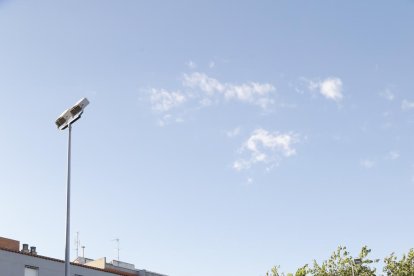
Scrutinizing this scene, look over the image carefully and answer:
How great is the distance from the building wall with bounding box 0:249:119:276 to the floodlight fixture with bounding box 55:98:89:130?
90.0 ft

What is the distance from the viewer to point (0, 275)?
1711 inches

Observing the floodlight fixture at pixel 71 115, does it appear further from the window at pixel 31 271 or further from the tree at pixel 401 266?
the tree at pixel 401 266

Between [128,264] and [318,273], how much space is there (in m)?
20.1

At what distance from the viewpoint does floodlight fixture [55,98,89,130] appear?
19203 millimetres

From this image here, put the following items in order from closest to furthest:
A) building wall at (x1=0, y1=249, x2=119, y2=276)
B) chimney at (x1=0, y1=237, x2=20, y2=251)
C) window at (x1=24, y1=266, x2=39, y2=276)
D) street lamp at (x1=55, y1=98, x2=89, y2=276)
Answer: street lamp at (x1=55, y1=98, x2=89, y2=276) < building wall at (x1=0, y1=249, x2=119, y2=276) < window at (x1=24, y1=266, x2=39, y2=276) < chimney at (x1=0, y1=237, x2=20, y2=251)

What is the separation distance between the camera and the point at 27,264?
46281 millimetres

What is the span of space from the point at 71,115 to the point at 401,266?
49431mm

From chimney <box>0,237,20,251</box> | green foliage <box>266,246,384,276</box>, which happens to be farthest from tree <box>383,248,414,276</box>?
chimney <box>0,237,20,251</box>

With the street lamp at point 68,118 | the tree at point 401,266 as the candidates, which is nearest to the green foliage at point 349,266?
the tree at point 401,266

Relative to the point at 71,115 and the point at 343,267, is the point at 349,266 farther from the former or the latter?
the point at 71,115

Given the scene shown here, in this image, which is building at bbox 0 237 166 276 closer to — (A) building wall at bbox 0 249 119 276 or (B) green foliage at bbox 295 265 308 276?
(A) building wall at bbox 0 249 119 276

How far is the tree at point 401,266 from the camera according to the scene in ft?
198

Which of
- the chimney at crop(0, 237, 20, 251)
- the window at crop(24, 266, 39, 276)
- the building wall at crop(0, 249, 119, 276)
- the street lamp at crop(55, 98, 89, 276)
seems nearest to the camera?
the street lamp at crop(55, 98, 89, 276)

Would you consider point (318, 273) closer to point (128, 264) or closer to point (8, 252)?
point (128, 264)
